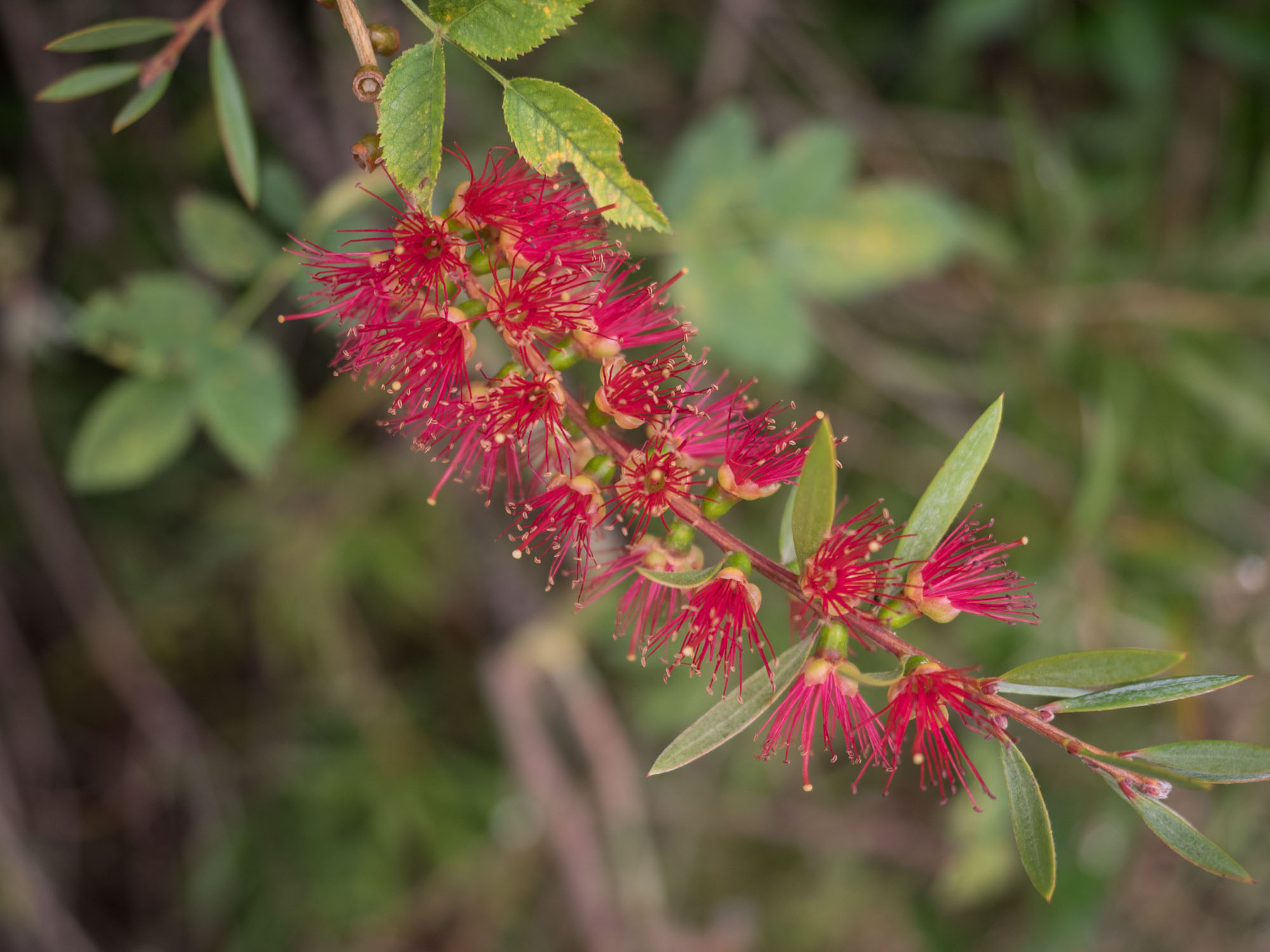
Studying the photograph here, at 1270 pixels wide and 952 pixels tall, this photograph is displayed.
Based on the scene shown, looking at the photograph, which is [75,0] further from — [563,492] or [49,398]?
[563,492]

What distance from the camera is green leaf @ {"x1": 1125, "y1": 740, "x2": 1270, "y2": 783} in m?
1.03

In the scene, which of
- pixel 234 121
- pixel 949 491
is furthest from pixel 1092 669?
pixel 234 121

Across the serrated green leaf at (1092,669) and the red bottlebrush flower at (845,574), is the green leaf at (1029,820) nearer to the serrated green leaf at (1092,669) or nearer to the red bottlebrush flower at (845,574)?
the serrated green leaf at (1092,669)

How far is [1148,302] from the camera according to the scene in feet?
8.89

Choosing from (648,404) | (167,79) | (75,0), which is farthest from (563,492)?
(75,0)

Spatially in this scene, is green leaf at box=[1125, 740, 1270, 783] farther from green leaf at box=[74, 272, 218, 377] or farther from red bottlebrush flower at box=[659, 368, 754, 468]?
green leaf at box=[74, 272, 218, 377]

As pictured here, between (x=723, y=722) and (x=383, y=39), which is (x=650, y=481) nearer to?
(x=723, y=722)

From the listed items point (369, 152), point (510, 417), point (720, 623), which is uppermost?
point (369, 152)

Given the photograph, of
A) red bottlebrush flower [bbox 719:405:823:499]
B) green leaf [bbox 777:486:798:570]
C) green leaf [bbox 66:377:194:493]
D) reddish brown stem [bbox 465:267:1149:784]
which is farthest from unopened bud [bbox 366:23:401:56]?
green leaf [bbox 66:377:194:493]

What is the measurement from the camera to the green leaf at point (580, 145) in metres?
1.04

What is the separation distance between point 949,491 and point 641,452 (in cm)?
41

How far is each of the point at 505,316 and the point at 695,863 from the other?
10.6ft

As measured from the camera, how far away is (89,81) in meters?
1.38

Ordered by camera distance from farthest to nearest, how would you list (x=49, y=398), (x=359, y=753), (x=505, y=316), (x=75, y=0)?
(x=359, y=753)
(x=49, y=398)
(x=75, y=0)
(x=505, y=316)
